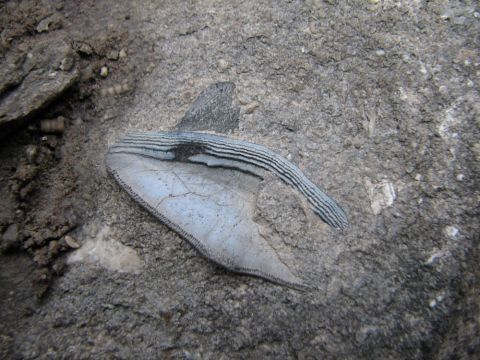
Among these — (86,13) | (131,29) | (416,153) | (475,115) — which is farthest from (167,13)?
(475,115)

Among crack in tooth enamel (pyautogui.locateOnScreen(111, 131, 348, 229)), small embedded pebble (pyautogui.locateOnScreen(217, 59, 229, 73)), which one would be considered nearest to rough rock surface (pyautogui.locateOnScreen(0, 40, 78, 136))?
crack in tooth enamel (pyautogui.locateOnScreen(111, 131, 348, 229))

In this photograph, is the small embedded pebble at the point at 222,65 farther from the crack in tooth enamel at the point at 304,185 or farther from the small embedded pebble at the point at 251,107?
the crack in tooth enamel at the point at 304,185

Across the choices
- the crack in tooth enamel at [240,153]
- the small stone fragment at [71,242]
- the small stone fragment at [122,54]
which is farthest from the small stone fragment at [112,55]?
the small stone fragment at [71,242]

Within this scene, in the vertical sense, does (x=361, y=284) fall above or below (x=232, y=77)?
below

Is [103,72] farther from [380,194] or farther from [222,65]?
[380,194]

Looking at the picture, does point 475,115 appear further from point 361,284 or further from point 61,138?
point 61,138

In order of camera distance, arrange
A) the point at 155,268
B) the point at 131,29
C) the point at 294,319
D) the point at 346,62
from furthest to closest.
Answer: the point at 131,29, the point at 346,62, the point at 155,268, the point at 294,319

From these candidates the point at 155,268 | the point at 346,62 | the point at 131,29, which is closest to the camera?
the point at 155,268

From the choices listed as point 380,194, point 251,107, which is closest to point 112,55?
point 251,107
